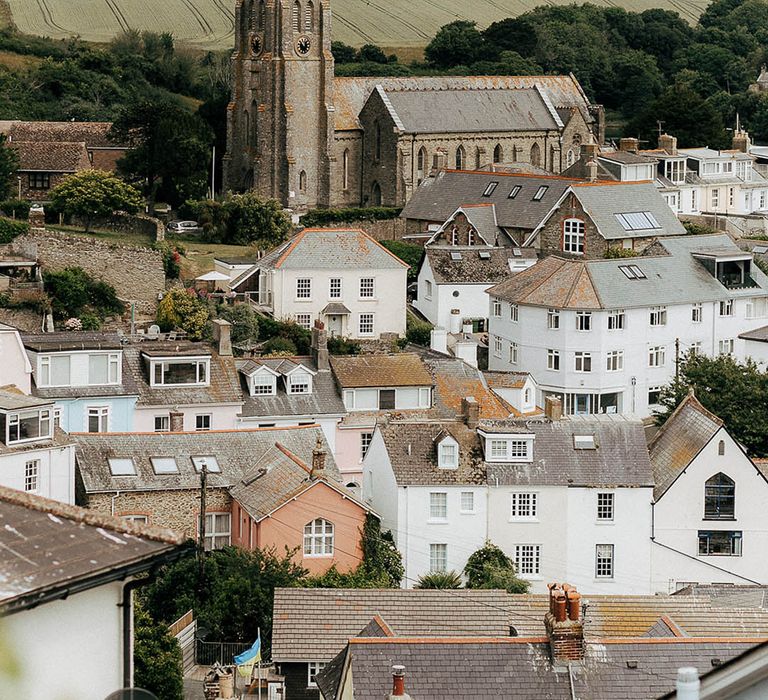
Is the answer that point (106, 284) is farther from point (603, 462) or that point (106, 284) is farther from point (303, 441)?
point (603, 462)

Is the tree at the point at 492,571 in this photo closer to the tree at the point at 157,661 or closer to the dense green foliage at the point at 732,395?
the tree at the point at 157,661

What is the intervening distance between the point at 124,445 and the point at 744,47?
3902 inches

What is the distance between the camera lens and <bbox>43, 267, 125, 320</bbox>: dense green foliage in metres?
55.5

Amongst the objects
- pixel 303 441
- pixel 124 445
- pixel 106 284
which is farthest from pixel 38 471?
pixel 106 284

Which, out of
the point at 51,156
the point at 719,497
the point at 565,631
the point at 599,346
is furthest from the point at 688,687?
the point at 51,156

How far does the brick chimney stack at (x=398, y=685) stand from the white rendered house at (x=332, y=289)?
39394mm

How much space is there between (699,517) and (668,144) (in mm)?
44947

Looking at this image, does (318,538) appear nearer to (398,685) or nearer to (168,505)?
(168,505)

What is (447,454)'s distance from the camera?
41375mm

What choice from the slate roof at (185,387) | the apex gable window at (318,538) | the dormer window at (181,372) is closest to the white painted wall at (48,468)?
the apex gable window at (318,538)

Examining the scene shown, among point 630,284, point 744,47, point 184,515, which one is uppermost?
point 744,47

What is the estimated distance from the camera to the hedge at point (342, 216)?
74.3 m

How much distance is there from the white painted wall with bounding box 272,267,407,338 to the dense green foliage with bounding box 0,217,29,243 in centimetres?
801

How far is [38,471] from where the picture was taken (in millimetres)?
38594
